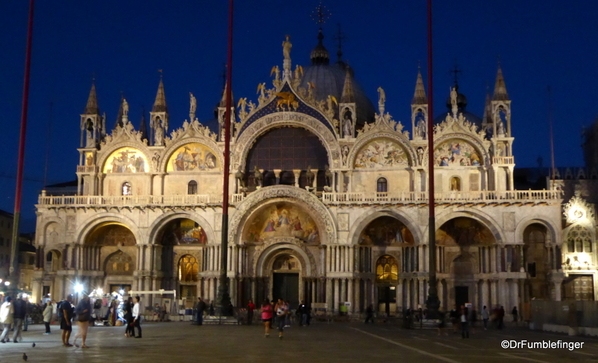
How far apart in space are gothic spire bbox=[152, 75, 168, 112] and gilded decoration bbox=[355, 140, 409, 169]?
14624 mm

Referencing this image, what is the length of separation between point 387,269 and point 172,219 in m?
15.3

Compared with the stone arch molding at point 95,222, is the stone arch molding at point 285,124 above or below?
above

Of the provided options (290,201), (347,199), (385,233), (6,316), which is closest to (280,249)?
(290,201)

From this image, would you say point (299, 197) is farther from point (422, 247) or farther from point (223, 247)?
point (223, 247)

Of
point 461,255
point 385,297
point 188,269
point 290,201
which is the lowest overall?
point 385,297

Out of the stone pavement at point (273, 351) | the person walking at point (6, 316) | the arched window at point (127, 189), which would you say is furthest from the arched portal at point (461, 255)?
the person walking at point (6, 316)

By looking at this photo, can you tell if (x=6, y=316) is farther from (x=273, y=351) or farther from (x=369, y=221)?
(x=369, y=221)

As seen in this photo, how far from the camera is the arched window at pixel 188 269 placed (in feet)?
186

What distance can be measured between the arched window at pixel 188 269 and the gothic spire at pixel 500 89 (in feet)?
79.7

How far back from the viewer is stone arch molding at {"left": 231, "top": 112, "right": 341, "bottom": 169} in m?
54.1

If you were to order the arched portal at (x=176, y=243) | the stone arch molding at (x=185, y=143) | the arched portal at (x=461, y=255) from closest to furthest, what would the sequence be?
1. the arched portal at (x=461, y=255)
2. the stone arch molding at (x=185, y=143)
3. the arched portal at (x=176, y=243)

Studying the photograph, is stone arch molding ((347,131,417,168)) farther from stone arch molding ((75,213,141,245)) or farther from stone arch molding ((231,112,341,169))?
stone arch molding ((75,213,141,245))

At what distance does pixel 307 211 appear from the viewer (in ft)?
173

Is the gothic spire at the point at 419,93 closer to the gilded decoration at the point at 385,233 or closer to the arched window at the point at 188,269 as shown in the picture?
the gilded decoration at the point at 385,233
